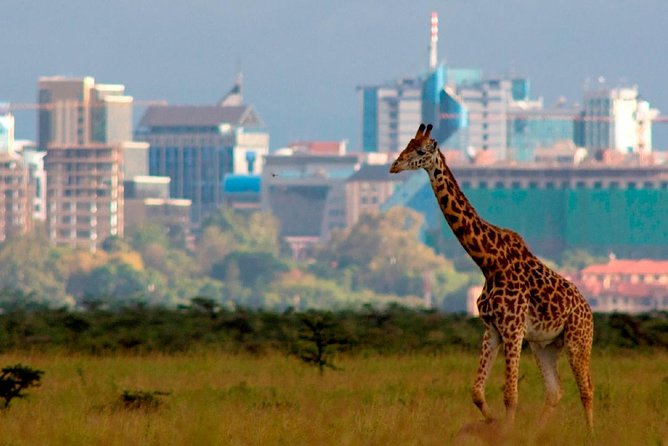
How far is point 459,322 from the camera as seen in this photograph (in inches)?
1489

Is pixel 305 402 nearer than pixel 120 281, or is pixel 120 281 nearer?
pixel 305 402

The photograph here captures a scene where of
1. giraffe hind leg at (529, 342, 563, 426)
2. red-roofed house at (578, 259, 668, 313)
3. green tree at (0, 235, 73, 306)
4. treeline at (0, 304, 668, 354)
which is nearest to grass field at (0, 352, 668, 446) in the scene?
giraffe hind leg at (529, 342, 563, 426)

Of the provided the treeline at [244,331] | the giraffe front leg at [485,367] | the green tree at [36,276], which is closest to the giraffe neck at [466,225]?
the giraffe front leg at [485,367]

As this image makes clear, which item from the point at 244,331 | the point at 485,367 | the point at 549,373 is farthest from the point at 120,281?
the point at 485,367

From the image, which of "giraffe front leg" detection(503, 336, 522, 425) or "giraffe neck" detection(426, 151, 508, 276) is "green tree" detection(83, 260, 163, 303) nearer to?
"giraffe neck" detection(426, 151, 508, 276)

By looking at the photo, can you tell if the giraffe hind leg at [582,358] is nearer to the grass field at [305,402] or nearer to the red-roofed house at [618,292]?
the grass field at [305,402]

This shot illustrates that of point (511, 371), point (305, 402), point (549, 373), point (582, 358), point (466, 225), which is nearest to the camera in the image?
point (511, 371)

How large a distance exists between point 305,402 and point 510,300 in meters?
4.45

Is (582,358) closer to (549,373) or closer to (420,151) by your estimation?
(549,373)

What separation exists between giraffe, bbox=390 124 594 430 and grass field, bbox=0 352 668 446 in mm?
395

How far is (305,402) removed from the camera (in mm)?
23266

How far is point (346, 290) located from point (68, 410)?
17410 centimetres

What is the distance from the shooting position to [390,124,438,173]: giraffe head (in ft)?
62.7

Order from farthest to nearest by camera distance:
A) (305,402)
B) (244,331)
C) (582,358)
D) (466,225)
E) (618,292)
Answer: (618,292)
(244,331)
(305,402)
(582,358)
(466,225)
